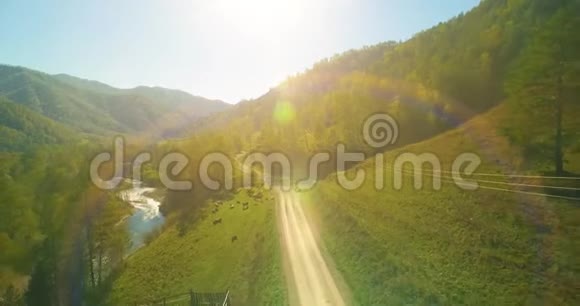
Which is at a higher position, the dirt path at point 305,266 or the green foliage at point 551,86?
the green foliage at point 551,86

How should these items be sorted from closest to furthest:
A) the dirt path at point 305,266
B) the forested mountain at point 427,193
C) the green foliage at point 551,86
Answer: the forested mountain at point 427,193
the dirt path at point 305,266
the green foliage at point 551,86

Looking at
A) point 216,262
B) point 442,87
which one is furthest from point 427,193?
point 442,87

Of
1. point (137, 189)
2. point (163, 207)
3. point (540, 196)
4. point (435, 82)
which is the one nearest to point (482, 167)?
point (540, 196)

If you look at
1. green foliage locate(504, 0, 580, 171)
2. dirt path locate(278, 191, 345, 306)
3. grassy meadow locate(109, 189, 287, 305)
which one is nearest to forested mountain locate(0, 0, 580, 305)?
green foliage locate(504, 0, 580, 171)

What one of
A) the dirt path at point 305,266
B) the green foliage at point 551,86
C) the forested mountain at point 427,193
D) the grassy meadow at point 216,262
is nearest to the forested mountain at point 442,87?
the forested mountain at point 427,193

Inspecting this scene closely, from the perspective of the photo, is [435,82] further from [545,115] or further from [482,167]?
[545,115]

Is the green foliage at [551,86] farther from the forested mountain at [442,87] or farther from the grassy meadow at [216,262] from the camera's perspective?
the forested mountain at [442,87]

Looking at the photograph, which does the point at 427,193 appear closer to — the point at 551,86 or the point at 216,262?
the point at 551,86

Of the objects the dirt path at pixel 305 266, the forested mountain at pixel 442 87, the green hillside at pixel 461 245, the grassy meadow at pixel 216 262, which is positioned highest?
the forested mountain at pixel 442 87
